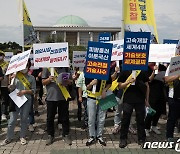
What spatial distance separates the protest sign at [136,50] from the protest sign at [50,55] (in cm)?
121

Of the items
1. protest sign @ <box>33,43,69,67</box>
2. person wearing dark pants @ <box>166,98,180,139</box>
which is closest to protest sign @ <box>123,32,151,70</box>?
person wearing dark pants @ <box>166,98,180,139</box>

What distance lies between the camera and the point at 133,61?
5.30 m

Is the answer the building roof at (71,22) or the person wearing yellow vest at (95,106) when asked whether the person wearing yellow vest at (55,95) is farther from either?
the building roof at (71,22)

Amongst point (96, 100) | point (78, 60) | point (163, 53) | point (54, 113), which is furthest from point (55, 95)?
point (163, 53)

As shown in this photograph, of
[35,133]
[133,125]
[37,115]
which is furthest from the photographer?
[37,115]

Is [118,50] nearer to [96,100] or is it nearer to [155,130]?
[96,100]

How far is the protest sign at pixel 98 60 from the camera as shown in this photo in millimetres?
5363

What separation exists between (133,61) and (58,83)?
4.99 ft

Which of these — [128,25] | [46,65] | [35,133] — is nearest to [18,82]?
[46,65]

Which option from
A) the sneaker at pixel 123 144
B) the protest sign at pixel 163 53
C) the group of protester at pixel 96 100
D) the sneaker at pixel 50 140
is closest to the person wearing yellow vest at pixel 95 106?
the group of protester at pixel 96 100

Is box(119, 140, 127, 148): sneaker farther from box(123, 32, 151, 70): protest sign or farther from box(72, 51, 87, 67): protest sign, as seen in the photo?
box(72, 51, 87, 67): protest sign

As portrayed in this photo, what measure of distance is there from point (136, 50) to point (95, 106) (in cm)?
136

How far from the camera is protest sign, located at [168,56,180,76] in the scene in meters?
5.20

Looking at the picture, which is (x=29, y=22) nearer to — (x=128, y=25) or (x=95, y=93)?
(x=128, y=25)
